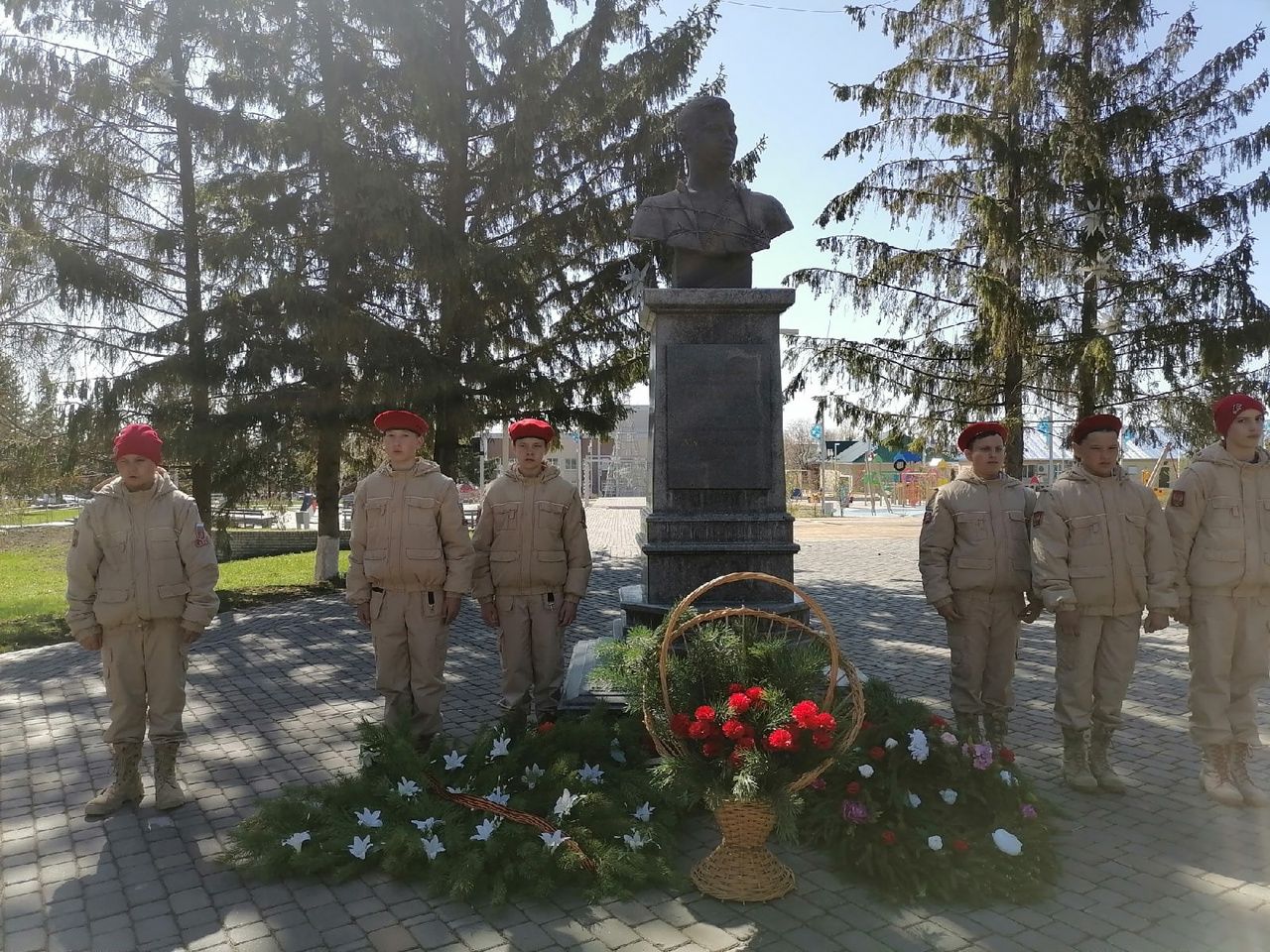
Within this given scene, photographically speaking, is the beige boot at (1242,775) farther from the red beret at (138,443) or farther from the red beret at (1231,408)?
the red beret at (138,443)

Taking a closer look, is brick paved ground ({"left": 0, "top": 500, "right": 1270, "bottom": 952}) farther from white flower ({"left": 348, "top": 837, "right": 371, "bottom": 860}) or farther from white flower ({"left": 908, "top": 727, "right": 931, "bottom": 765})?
white flower ({"left": 908, "top": 727, "right": 931, "bottom": 765})

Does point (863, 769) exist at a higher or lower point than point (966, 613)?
lower

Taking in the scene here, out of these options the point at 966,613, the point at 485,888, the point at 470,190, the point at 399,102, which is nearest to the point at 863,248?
the point at 470,190

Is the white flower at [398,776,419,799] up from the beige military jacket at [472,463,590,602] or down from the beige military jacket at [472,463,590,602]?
down

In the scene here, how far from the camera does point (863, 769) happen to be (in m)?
3.46

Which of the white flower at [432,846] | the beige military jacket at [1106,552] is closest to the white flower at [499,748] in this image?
the white flower at [432,846]

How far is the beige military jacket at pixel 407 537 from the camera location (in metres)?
4.46

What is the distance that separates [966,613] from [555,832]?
2.29m

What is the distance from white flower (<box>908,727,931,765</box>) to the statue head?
12.7 ft

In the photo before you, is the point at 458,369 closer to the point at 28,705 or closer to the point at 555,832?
the point at 28,705

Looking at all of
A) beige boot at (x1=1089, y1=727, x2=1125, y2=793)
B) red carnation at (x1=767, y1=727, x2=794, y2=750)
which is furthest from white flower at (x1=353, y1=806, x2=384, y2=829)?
beige boot at (x1=1089, y1=727, x2=1125, y2=793)

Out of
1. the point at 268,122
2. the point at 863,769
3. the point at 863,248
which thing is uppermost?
A: the point at 268,122

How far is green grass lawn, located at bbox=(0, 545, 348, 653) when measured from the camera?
30.3ft

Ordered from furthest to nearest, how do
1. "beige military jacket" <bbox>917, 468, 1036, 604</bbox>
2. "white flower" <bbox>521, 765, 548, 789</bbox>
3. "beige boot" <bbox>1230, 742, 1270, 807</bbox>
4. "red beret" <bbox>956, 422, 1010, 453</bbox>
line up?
"red beret" <bbox>956, 422, 1010, 453</bbox> → "beige military jacket" <bbox>917, 468, 1036, 604</bbox> → "beige boot" <bbox>1230, 742, 1270, 807</bbox> → "white flower" <bbox>521, 765, 548, 789</bbox>
